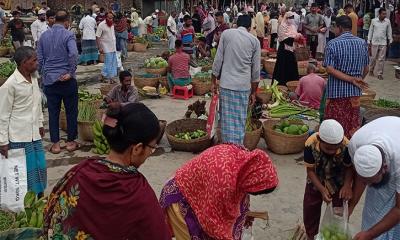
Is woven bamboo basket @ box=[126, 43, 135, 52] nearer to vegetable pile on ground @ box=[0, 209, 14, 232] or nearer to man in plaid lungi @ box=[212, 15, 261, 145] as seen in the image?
man in plaid lungi @ box=[212, 15, 261, 145]

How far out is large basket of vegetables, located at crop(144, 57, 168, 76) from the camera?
10.6 metres

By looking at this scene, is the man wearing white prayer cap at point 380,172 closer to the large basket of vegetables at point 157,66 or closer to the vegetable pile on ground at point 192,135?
the vegetable pile on ground at point 192,135

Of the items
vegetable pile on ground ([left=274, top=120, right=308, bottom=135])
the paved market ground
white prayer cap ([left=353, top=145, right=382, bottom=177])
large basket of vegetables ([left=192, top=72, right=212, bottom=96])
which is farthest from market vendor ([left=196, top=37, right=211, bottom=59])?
white prayer cap ([left=353, top=145, right=382, bottom=177])

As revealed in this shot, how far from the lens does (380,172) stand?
103 inches

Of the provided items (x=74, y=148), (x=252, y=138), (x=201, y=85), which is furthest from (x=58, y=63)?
(x=201, y=85)

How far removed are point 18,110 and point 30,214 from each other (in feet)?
3.24

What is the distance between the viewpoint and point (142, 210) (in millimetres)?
1901

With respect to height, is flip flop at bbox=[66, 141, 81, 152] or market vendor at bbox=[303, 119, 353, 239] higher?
market vendor at bbox=[303, 119, 353, 239]

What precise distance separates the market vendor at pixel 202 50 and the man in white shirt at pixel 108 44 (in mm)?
3122

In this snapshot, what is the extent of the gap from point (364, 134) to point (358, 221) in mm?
1882

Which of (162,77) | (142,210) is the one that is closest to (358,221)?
(142,210)

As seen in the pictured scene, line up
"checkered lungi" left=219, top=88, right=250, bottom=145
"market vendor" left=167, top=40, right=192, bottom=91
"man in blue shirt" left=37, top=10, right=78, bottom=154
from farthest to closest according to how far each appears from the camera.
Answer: "market vendor" left=167, top=40, right=192, bottom=91 → "man in blue shirt" left=37, top=10, right=78, bottom=154 → "checkered lungi" left=219, top=88, right=250, bottom=145

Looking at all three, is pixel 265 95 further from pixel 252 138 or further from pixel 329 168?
pixel 329 168

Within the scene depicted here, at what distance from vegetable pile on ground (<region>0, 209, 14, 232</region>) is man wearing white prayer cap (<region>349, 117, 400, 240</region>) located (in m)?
2.55
